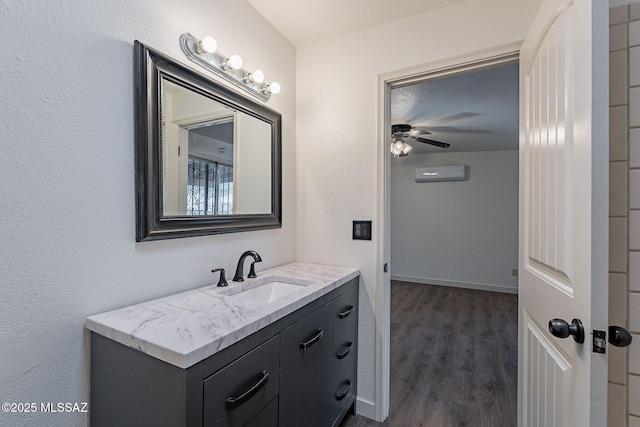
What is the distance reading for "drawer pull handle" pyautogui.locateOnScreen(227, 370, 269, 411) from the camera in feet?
2.76

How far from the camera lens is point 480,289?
185 inches

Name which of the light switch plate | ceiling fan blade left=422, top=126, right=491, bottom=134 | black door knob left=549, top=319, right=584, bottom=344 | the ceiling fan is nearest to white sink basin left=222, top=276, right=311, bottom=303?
the light switch plate

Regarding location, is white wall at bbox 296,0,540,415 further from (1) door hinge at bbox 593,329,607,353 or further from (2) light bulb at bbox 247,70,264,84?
(1) door hinge at bbox 593,329,607,353

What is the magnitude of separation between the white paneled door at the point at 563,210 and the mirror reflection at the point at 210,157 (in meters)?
1.33

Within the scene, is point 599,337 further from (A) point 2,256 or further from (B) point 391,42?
(B) point 391,42

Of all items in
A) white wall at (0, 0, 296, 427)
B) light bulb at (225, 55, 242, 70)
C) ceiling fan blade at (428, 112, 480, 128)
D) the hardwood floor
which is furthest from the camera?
ceiling fan blade at (428, 112, 480, 128)

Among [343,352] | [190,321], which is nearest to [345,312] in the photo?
[343,352]

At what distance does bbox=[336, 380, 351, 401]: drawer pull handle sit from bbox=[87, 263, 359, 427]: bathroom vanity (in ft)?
0.52

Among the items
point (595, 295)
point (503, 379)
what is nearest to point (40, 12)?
point (595, 295)

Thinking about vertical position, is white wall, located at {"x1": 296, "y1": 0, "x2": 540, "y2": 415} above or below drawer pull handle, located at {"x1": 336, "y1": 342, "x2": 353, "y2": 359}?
above

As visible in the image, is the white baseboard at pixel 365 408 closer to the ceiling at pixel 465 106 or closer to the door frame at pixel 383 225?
the door frame at pixel 383 225

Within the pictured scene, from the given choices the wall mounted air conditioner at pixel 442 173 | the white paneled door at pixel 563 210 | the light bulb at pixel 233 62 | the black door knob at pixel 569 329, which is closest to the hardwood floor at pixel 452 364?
the white paneled door at pixel 563 210

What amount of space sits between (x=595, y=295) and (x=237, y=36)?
5.89ft

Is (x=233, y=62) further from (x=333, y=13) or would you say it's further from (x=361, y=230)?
(x=361, y=230)
